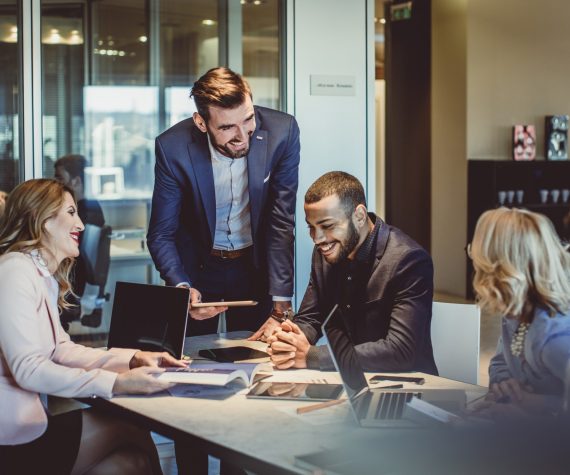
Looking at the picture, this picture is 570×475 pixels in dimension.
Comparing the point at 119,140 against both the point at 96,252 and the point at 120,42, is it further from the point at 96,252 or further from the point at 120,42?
the point at 96,252

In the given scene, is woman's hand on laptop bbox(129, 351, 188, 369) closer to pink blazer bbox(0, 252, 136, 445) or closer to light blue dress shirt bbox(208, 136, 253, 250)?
pink blazer bbox(0, 252, 136, 445)

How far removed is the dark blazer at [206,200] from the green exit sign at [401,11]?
7.03m

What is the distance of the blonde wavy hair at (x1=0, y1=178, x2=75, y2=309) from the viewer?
2787 millimetres

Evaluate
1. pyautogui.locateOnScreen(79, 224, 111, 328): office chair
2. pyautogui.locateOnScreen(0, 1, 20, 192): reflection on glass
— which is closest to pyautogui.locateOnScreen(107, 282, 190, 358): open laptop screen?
pyautogui.locateOnScreen(0, 1, 20, 192): reflection on glass

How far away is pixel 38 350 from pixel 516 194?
826 centimetres

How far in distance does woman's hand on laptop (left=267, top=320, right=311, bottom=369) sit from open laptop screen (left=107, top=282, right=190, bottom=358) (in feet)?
1.05

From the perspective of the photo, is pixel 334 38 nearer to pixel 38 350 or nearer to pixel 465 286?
pixel 38 350

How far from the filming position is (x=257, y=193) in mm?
3877

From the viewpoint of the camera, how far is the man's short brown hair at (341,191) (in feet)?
10.5

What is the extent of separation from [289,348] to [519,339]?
858 mm

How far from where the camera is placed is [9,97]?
488 centimetres

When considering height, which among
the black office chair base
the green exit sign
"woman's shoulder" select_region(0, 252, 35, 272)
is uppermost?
the green exit sign

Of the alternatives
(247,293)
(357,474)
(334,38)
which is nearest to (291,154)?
(247,293)

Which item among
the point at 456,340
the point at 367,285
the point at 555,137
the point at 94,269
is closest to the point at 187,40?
the point at 94,269
